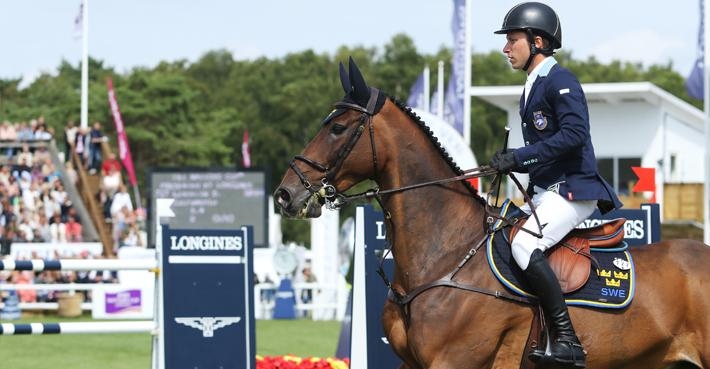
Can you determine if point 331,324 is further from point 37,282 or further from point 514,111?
point 514,111

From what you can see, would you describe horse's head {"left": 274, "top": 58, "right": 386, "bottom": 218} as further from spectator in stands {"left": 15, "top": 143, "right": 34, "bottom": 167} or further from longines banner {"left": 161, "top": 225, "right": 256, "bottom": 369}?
spectator in stands {"left": 15, "top": 143, "right": 34, "bottom": 167}

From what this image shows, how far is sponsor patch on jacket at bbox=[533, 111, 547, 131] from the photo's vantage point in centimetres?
657

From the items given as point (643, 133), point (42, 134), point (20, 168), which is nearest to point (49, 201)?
point (20, 168)

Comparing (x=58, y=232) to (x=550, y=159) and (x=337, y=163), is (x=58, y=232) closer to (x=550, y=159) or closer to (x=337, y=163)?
(x=337, y=163)

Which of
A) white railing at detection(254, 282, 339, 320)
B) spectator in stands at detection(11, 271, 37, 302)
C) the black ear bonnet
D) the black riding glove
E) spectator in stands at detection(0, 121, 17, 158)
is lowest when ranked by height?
white railing at detection(254, 282, 339, 320)

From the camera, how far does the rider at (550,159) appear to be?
6.34 m

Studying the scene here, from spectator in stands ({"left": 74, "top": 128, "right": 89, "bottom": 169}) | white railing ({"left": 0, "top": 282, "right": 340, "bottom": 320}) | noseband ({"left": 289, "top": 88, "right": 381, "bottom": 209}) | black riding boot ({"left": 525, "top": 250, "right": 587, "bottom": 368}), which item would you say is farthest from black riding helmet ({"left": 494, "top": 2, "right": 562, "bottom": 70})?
spectator in stands ({"left": 74, "top": 128, "right": 89, "bottom": 169})

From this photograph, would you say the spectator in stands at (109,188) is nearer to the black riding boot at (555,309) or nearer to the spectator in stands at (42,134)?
the spectator in stands at (42,134)

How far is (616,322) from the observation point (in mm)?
6586

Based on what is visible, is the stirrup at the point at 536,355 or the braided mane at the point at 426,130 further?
the braided mane at the point at 426,130

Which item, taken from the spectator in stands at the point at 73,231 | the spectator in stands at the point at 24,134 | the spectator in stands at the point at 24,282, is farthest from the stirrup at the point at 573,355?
the spectator in stands at the point at 24,134

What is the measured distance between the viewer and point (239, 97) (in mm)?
71438

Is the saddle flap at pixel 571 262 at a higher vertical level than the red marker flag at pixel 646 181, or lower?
lower

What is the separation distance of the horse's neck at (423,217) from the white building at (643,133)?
34817mm
